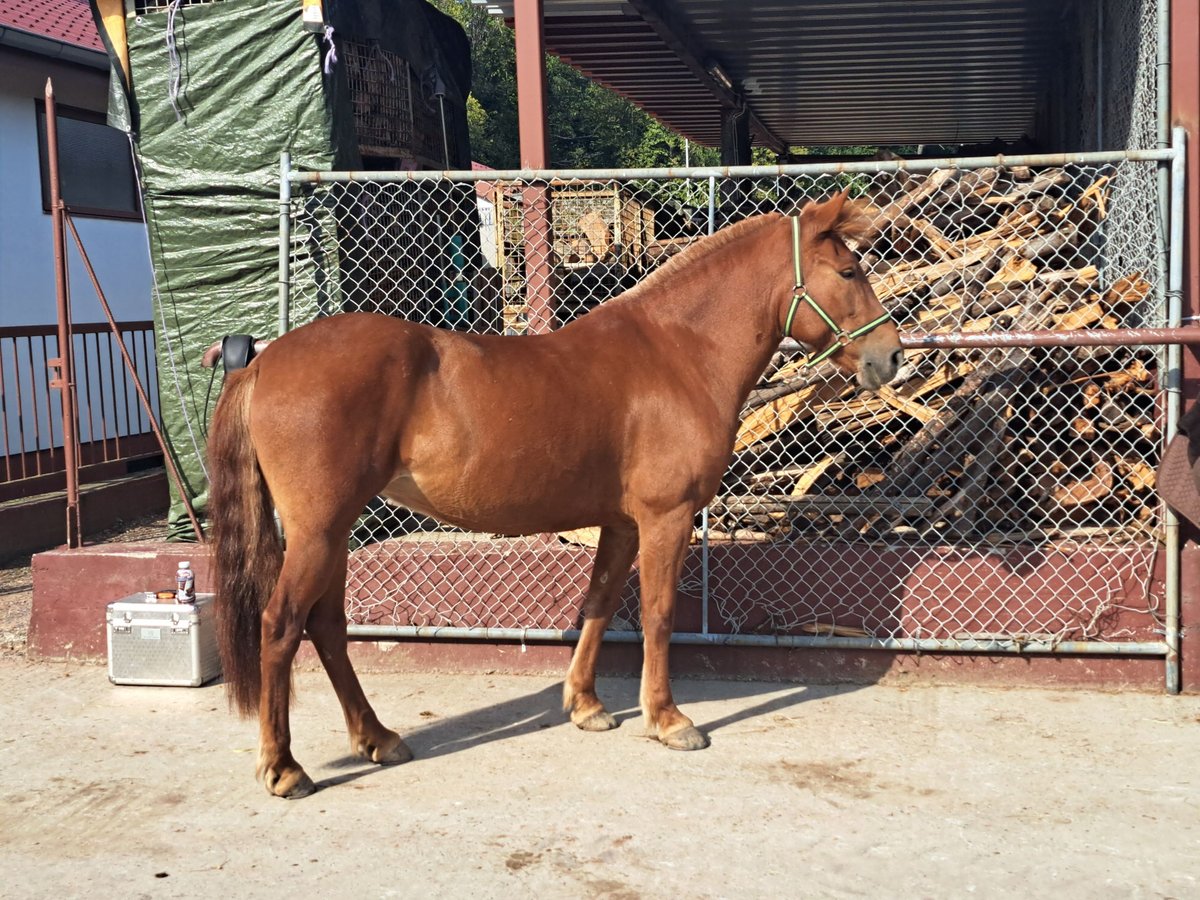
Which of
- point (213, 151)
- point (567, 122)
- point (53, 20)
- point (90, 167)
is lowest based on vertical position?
point (213, 151)

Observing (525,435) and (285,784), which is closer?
(285,784)

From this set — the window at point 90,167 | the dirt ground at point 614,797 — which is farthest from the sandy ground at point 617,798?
the window at point 90,167

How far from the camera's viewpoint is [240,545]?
4410 mm

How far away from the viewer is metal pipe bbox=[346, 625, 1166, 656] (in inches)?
210

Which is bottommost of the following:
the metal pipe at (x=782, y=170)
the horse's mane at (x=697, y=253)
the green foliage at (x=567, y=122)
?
the horse's mane at (x=697, y=253)

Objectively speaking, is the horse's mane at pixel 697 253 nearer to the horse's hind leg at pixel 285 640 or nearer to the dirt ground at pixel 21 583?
the horse's hind leg at pixel 285 640

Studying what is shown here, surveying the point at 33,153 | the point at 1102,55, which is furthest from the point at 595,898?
the point at 33,153

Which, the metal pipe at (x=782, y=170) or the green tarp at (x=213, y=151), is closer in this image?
the metal pipe at (x=782, y=170)

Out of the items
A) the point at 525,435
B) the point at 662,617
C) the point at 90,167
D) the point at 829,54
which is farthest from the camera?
the point at 90,167

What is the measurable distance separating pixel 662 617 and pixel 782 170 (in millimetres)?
1967

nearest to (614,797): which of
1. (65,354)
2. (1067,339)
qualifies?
(1067,339)

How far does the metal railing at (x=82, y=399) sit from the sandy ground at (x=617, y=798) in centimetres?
402

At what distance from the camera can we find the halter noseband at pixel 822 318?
4.82 metres

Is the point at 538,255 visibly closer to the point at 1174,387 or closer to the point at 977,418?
the point at 977,418
